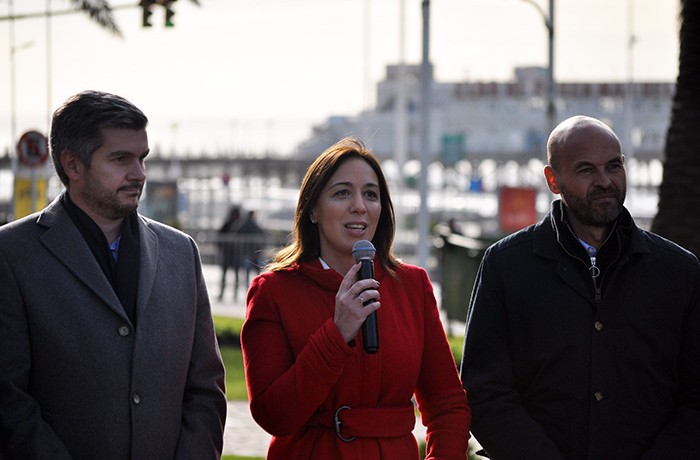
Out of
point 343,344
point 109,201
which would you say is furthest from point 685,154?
point 109,201

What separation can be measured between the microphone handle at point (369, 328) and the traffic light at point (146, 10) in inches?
661

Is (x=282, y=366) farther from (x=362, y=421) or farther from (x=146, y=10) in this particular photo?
(x=146, y=10)

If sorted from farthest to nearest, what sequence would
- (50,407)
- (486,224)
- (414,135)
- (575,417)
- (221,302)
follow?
(414,135) < (486,224) < (221,302) < (575,417) < (50,407)

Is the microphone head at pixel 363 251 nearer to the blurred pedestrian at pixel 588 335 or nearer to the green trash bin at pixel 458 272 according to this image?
the blurred pedestrian at pixel 588 335

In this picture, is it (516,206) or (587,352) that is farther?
(516,206)

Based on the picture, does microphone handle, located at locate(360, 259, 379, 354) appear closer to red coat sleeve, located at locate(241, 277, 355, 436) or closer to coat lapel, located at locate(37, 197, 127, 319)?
red coat sleeve, located at locate(241, 277, 355, 436)

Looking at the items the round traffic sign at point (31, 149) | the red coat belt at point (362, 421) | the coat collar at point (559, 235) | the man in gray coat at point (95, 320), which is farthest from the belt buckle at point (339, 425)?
the round traffic sign at point (31, 149)

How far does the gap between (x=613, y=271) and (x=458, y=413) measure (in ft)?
2.22

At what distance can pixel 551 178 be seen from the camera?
14.9 feet

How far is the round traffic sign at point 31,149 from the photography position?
19.9 metres

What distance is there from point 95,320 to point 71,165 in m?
0.48

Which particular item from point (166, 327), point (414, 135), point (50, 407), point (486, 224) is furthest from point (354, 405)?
point (414, 135)

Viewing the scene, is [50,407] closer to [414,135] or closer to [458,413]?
[458,413]

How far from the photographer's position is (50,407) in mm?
4078
